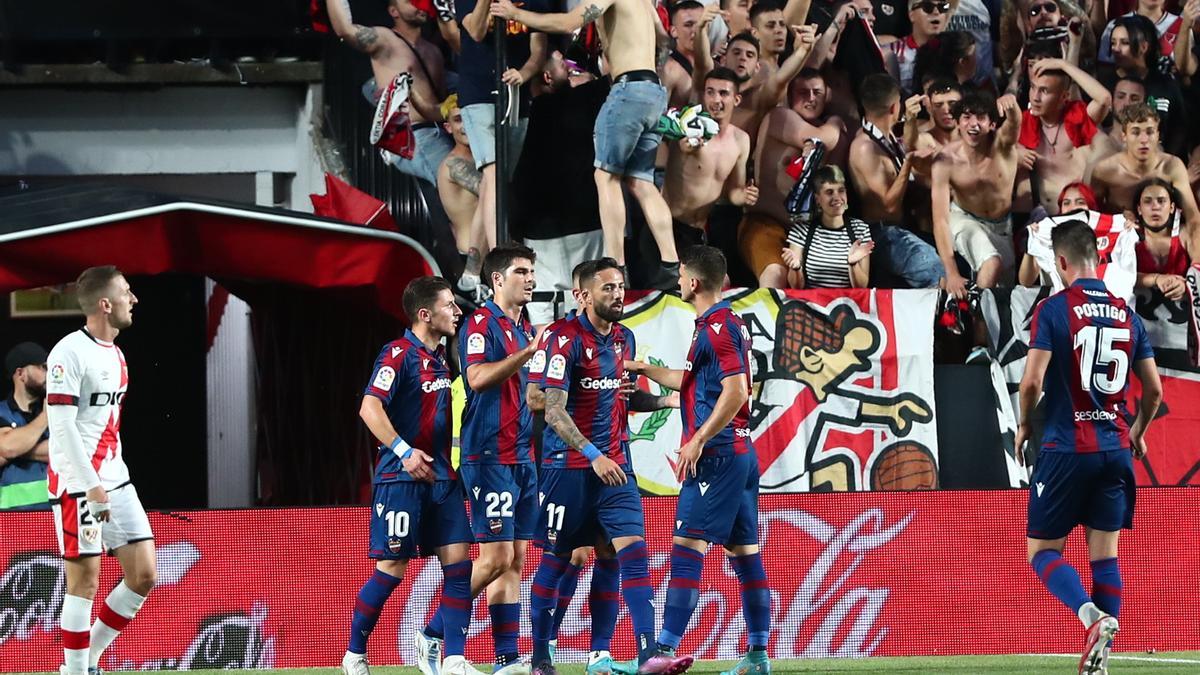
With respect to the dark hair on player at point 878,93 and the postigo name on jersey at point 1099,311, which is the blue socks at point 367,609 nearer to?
the postigo name on jersey at point 1099,311

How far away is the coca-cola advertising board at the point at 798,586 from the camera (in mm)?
9734

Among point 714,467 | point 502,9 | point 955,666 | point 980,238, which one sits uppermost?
point 502,9

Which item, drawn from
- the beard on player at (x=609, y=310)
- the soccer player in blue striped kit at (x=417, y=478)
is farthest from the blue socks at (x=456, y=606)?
the beard on player at (x=609, y=310)

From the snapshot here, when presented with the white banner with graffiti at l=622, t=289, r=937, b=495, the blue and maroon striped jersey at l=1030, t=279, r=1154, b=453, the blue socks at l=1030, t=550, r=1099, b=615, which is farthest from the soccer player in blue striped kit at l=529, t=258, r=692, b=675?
the white banner with graffiti at l=622, t=289, r=937, b=495

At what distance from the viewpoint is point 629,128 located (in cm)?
1205

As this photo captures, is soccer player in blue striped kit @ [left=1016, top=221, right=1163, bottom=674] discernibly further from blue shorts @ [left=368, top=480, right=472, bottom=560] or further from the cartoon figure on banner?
the cartoon figure on banner

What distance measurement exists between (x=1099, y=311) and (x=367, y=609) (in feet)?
12.6

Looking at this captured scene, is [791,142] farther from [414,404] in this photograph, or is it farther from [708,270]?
[414,404]

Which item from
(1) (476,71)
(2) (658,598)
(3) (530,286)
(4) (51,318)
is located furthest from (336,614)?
(4) (51,318)

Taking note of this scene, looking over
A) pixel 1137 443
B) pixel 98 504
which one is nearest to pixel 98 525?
pixel 98 504

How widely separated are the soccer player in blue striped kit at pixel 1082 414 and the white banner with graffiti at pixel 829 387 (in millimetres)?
4380

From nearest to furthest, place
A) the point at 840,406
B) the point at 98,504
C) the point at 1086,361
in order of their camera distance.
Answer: the point at 98,504, the point at 1086,361, the point at 840,406

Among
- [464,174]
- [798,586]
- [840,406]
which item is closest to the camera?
[798,586]

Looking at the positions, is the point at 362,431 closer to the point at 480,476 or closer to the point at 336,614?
the point at 336,614
